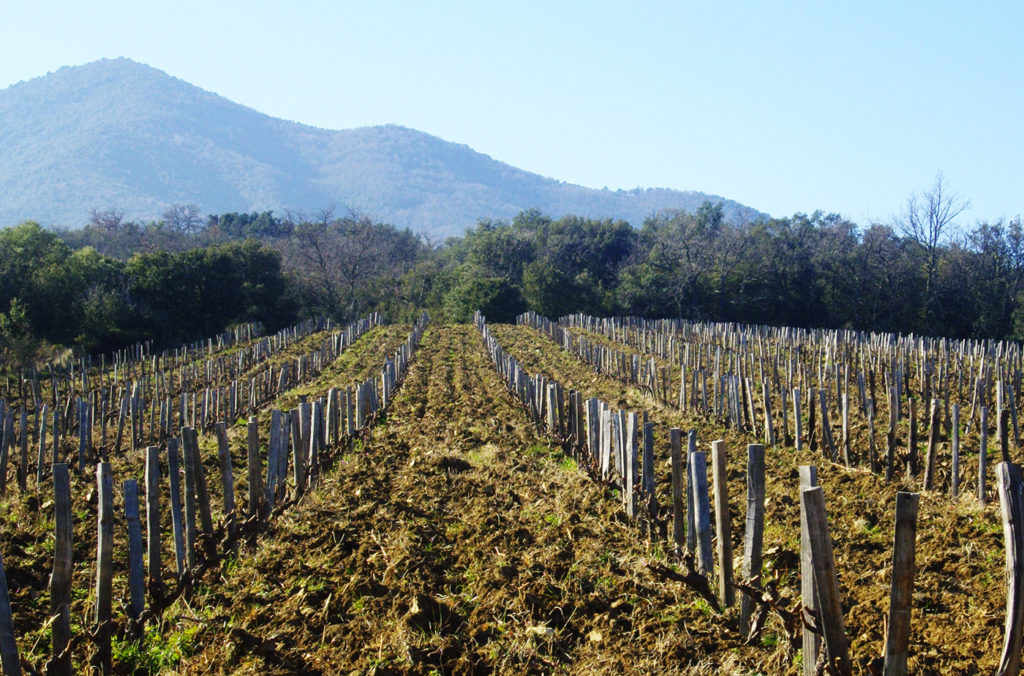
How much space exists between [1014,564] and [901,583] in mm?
589

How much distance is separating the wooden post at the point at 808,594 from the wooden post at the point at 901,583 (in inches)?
15.1

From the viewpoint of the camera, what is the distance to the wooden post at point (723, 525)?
5430 millimetres

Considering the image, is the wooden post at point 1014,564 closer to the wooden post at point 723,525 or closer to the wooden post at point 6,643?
the wooden post at point 723,525

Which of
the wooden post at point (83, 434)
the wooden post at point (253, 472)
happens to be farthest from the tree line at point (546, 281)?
the wooden post at point (253, 472)

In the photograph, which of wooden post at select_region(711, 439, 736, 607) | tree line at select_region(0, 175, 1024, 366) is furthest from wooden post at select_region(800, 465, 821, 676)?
tree line at select_region(0, 175, 1024, 366)

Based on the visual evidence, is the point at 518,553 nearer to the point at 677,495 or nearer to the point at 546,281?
the point at 677,495

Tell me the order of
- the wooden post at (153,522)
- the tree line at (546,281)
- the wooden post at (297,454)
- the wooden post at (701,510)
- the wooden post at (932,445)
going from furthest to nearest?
the tree line at (546,281), the wooden post at (297,454), the wooden post at (932,445), the wooden post at (153,522), the wooden post at (701,510)

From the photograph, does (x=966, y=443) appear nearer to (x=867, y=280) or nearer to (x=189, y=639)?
(x=189, y=639)

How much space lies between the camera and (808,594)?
157 inches

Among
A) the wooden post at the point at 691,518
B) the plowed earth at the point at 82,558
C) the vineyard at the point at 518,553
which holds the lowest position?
the plowed earth at the point at 82,558

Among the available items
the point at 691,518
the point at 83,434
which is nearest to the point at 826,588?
the point at 691,518

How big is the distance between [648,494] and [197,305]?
38.4m

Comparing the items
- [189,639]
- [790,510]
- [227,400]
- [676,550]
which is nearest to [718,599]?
[676,550]

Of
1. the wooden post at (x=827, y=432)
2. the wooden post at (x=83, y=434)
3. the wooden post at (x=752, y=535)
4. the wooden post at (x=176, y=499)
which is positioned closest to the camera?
the wooden post at (x=752, y=535)
